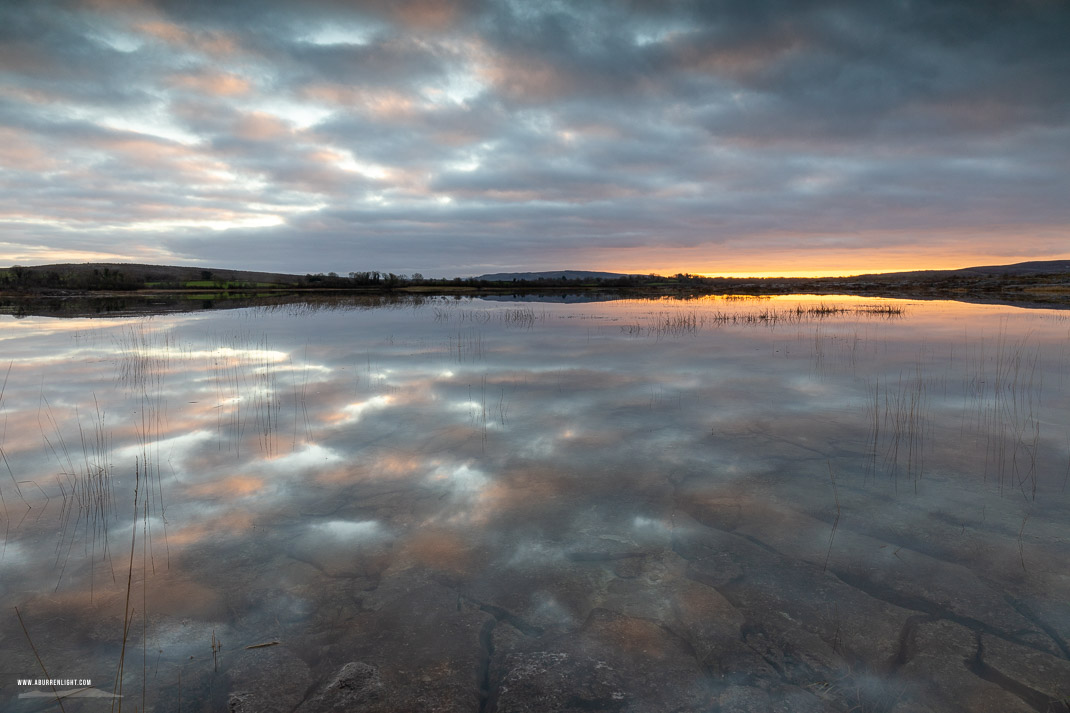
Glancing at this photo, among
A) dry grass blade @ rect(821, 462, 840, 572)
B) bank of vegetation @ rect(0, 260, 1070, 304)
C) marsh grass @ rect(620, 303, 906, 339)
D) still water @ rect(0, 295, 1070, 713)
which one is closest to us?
still water @ rect(0, 295, 1070, 713)

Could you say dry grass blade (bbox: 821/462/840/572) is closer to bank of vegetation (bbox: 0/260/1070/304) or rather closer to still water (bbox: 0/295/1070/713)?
still water (bbox: 0/295/1070/713)

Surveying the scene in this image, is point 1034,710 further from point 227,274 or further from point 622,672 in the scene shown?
point 227,274

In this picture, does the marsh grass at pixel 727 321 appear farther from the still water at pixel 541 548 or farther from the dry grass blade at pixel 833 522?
the dry grass blade at pixel 833 522

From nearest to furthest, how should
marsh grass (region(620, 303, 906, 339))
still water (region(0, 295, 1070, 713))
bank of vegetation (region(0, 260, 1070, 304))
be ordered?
still water (region(0, 295, 1070, 713))
marsh grass (region(620, 303, 906, 339))
bank of vegetation (region(0, 260, 1070, 304))

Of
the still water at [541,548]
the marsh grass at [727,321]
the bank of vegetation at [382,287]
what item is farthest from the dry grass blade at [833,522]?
the bank of vegetation at [382,287]

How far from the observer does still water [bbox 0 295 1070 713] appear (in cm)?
365

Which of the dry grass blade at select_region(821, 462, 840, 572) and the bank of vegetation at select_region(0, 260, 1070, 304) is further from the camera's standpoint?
Result: the bank of vegetation at select_region(0, 260, 1070, 304)

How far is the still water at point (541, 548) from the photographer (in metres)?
3.65

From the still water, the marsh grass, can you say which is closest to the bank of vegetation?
the marsh grass

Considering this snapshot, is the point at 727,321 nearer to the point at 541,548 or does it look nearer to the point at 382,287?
the point at 541,548

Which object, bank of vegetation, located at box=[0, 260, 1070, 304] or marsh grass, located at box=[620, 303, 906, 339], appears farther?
bank of vegetation, located at box=[0, 260, 1070, 304]

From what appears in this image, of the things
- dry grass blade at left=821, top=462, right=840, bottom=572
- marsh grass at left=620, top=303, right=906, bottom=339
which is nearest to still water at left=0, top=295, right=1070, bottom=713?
dry grass blade at left=821, top=462, right=840, bottom=572

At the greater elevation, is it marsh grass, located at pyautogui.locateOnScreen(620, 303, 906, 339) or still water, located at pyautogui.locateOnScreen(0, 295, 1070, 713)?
marsh grass, located at pyautogui.locateOnScreen(620, 303, 906, 339)

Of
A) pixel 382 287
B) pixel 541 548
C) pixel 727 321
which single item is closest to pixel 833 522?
pixel 541 548
